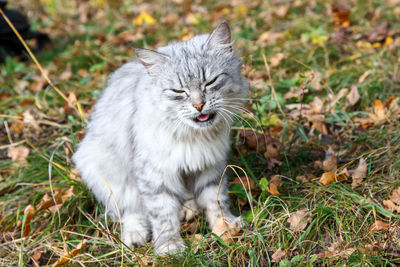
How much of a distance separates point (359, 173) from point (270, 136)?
90cm

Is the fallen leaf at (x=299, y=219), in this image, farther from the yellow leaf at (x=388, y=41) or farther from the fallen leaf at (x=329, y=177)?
the yellow leaf at (x=388, y=41)

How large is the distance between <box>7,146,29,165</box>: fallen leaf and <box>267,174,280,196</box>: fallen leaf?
2.44m

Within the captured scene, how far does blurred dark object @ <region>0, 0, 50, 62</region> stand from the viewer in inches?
233

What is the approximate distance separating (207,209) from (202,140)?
59cm

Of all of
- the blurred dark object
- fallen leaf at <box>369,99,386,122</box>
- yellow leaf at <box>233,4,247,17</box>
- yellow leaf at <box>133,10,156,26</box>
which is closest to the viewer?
fallen leaf at <box>369,99,386,122</box>

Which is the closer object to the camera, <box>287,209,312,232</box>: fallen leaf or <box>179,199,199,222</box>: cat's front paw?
<box>287,209,312,232</box>: fallen leaf

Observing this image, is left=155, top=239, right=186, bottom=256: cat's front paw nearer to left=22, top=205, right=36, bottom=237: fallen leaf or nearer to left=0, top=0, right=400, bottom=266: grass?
left=0, top=0, right=400, bottom=266: grass

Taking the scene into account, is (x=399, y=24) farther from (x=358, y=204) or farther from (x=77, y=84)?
(x=77, y=84)

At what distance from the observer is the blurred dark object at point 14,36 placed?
19.4ft

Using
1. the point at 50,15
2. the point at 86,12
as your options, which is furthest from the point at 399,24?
the point at 50,15

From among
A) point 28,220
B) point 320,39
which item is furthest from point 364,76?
point 28,220

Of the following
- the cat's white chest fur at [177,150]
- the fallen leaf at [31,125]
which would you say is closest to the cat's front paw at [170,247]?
the cat's white chest fur at [177,150]

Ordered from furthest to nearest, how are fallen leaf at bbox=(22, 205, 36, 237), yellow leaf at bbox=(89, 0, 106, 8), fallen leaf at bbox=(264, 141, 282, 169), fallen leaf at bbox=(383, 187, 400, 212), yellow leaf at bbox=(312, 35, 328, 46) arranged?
yellow leaf at bbox=(89, 0, 106, 8)
yellow leaf at bbox=(312, 35, 328, 46)
fallen leaf at bbox=(264, 141, 282, 169)
fallen leaf at bbox=(22, 205, 36, 237)
fallen leaf at bbox=(383, 187, 400, 212)

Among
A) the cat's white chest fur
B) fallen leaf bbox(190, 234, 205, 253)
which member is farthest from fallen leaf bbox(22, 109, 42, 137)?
fallen leaf bbox(190, 234, 205, 253)
